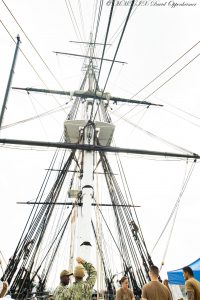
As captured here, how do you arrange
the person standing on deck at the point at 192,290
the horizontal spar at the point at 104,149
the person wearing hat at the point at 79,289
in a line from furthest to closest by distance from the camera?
the horizontal spar at the point at 104,149 → the person standing on deck at the point at 192,290 → the person wearing hat at the point at 79,289

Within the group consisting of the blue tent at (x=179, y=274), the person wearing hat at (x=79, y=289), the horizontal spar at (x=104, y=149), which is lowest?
the person wearing hat at (x=79, y=289)

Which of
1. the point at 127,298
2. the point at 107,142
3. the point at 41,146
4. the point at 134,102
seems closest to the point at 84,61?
the point at 134,102

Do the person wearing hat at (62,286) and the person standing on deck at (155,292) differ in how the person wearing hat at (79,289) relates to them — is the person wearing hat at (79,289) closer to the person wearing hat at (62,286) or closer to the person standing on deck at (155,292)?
the person wearing hat at (62,286)

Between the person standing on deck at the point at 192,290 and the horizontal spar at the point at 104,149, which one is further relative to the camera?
the horizontal spar at the point at 104,149

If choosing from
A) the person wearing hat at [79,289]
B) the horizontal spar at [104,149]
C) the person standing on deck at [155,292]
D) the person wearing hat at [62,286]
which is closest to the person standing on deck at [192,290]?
the person standing on deck at [155,292]

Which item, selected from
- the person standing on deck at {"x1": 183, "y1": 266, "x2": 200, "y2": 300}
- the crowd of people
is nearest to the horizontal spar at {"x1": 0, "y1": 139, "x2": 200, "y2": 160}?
the crowd of people

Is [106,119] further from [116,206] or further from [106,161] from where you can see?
[116,206]

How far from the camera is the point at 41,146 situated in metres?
8.89

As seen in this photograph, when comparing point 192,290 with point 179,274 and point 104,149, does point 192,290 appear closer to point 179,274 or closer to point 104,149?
point 179,274

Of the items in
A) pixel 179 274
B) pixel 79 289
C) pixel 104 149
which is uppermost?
pixel 104 149

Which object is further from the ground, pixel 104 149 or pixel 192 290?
pixel 104 149

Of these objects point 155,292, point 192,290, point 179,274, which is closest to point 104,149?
point 179,274

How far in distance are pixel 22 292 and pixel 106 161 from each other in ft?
15.9

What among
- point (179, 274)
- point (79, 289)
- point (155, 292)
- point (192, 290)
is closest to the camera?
point (79, 289)
